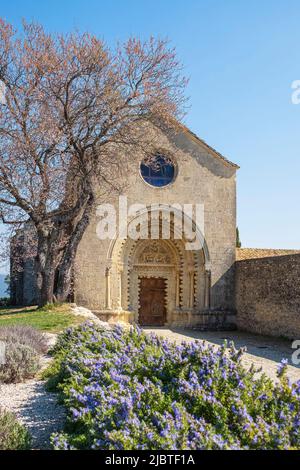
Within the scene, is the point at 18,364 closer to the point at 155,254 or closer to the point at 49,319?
the point at 49,319

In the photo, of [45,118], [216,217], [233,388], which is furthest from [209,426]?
[216,217]

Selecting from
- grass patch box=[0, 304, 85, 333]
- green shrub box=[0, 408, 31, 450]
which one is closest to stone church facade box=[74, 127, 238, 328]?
grass patch box=[0, 304, 85, 333]

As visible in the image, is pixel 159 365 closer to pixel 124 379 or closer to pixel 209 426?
pixel 124 379

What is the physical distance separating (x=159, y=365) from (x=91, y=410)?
1.05 m

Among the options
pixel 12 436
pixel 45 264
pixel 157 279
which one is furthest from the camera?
pixel 157 279

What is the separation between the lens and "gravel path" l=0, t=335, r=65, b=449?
4.48m

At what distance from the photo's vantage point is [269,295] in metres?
15.9

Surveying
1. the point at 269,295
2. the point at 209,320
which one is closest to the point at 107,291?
the point at 209,320

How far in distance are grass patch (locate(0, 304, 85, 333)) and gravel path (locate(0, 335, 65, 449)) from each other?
4147 millimetres

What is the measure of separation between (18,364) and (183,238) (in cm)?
1221

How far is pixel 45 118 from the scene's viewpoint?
13633 millimetres

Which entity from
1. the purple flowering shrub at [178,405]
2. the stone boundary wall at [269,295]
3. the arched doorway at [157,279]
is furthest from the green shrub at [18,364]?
the arched doorway at [157,279]

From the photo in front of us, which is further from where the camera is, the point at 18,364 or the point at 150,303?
the point at 150,303

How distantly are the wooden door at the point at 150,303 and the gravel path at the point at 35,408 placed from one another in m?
12.8
